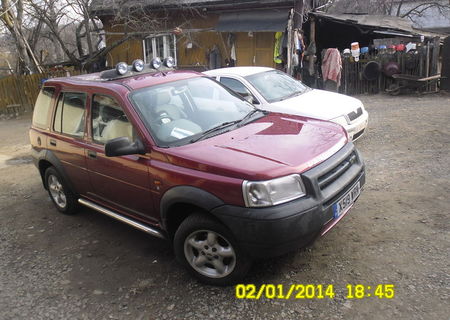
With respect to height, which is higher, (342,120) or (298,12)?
(298,12)

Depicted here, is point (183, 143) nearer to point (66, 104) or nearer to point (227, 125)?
point (227, 125)

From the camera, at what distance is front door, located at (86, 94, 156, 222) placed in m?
3.41

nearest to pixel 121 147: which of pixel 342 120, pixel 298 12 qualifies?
pixel 342 120

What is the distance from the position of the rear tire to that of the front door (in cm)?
78

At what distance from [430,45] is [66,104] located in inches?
446

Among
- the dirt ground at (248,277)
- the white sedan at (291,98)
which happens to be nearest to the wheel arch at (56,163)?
the dirt ground at (248,277)

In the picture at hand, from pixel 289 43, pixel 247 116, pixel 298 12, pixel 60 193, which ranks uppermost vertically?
pixel 298 12

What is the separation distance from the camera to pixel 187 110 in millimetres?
3727

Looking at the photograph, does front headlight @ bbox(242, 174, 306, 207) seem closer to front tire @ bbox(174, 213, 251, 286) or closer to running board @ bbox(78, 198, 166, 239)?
front tire @ bbox(174, 213, 251, 286)

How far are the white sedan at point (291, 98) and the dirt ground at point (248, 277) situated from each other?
3.83 ft

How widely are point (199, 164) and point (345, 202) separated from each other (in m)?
1.28
